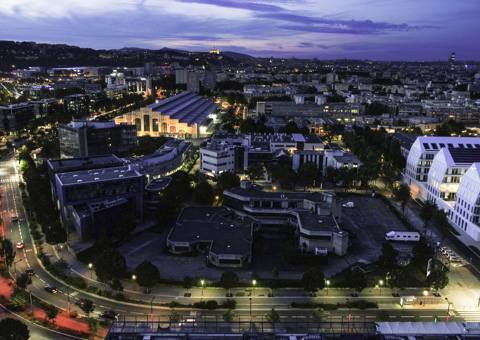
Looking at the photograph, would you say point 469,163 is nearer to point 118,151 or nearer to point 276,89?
point 118,151

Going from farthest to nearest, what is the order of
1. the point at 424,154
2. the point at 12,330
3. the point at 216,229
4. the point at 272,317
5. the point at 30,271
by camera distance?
the point at 424,154 < the point at 216,229 < the point at 30,271 < the point at 272,317 < the point at 12,330

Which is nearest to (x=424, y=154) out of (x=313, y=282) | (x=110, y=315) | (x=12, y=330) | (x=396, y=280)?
(x=396, y=280)

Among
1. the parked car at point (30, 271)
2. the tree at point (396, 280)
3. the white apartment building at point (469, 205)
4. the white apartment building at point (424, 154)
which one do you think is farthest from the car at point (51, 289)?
the white apartment building at point (424, 154)

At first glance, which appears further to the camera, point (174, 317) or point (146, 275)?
point (146, 275)

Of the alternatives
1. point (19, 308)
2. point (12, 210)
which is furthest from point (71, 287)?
point (12, 210)

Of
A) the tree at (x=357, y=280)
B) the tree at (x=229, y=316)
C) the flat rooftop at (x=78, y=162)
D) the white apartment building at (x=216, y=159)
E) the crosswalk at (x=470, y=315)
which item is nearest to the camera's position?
the tree at (x=229, y=316)

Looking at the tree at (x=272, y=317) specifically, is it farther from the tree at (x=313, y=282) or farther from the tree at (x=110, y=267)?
the tree at (x=110, y=267)

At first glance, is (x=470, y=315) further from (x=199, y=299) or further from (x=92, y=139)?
(x=92, y=139)

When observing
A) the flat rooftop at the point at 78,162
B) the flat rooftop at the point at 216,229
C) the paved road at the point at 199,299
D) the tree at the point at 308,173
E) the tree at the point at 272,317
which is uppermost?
the flat rooftop at the point at 78,162
